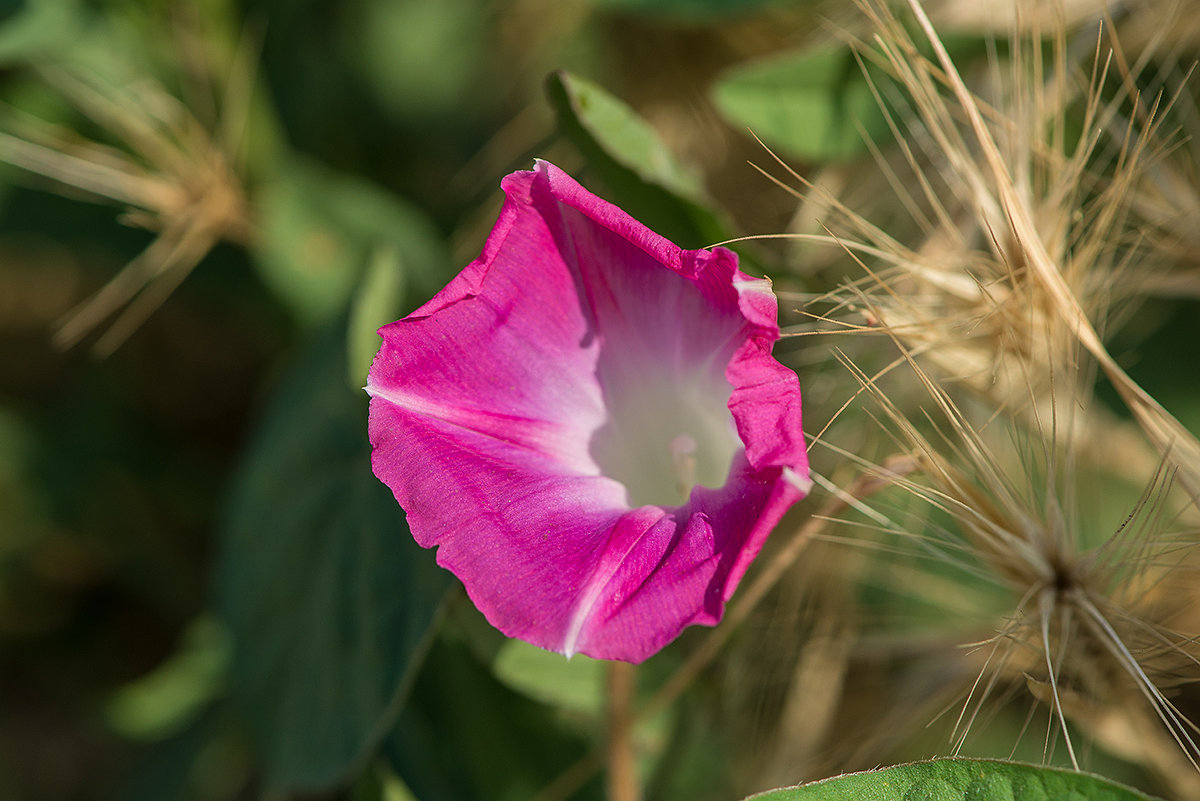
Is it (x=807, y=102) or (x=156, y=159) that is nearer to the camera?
(x=807, y=102)

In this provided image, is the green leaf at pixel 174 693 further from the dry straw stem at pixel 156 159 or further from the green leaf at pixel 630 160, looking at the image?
the green leaf at pixel 630 160

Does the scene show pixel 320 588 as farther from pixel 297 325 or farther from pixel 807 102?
pixel 807 102

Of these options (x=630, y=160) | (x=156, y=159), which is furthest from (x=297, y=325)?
(x=630, y=160)

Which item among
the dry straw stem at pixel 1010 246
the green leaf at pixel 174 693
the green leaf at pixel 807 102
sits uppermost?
the green leaf at pixel 807 102

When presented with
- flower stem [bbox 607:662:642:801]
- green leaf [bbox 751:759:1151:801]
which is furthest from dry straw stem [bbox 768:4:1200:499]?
flower stem [bbox 607:662:642:801]

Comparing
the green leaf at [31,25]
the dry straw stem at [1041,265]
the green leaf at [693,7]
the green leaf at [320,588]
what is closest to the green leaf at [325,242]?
the green leaf at [320,588]

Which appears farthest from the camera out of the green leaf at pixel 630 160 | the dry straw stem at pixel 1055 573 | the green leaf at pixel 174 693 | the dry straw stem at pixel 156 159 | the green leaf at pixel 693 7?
the green leaf at pixel 174 693

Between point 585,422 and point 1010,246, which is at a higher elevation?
point 585,422

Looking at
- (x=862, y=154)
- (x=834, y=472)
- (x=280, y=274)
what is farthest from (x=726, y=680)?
(x=280, y=274)

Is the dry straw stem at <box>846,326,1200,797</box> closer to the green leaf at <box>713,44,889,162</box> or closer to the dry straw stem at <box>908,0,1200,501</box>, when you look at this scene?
the dry straw stem at <box>908,0,1200,501</box>
